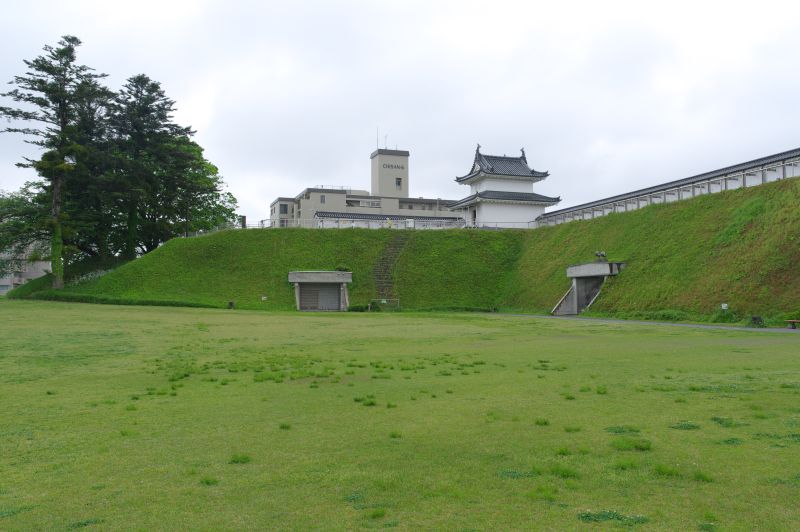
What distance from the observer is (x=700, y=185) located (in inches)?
1583

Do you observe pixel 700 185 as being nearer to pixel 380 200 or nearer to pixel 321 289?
pixel 321 289

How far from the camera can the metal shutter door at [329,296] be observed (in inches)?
1809

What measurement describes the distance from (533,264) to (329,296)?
16.6 metres

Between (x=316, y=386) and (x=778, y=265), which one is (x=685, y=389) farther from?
(x=778, y=265)

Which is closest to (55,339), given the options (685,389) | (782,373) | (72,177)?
(685,389)

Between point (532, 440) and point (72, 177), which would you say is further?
point (72, 177)

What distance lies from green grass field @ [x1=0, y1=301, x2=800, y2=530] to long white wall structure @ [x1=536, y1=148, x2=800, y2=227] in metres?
24.5

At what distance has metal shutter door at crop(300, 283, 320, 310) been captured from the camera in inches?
1784

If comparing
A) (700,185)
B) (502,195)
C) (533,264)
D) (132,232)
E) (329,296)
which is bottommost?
(329,296)

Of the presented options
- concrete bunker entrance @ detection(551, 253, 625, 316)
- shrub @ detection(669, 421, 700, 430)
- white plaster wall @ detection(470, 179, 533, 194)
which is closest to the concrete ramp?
concrete bunker entrance @ detection(551, 253, 625, 316)

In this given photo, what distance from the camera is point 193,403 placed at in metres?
9.91

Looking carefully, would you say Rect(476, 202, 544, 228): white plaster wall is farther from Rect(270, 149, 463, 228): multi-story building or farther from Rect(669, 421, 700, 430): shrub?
Rect(669, 421, 700, 430): shrub

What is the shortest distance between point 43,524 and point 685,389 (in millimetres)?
9812

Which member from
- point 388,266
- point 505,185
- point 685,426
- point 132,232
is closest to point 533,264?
point 388,266
